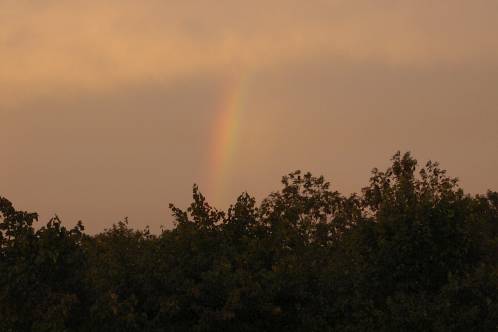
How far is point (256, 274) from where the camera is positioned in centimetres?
2112

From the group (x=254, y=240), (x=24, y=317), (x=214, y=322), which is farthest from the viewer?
(x=254, y=240)

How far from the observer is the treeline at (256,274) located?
1917cm

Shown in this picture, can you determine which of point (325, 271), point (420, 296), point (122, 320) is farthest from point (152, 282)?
point (420, 296)

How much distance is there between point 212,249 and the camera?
73.6ft

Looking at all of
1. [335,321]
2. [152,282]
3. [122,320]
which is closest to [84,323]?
[122,320]

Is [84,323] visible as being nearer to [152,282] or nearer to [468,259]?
[152,282]

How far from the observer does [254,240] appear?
21797 mm

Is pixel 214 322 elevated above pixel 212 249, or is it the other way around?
pixel 212 249

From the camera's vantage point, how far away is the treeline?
62.9ft

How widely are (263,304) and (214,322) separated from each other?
146 cm

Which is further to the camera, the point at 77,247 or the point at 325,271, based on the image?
the point at 325,271

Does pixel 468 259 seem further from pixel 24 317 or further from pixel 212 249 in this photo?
pixel 24 317

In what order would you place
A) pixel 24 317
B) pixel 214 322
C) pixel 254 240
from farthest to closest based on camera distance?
pixel 254 240, pixel 214 322, pixel 24 317

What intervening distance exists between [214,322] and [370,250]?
497 cm
